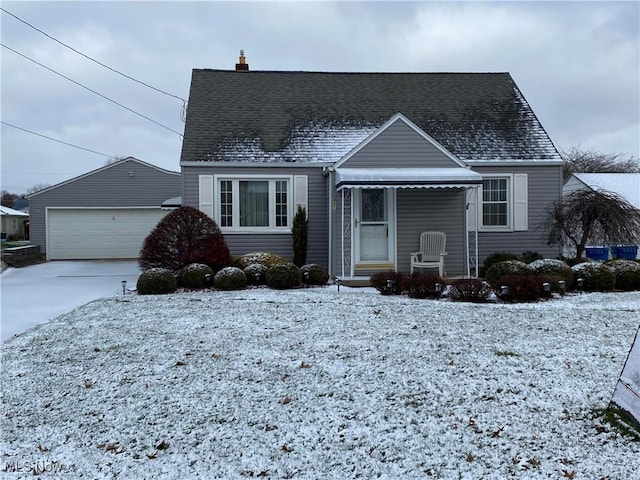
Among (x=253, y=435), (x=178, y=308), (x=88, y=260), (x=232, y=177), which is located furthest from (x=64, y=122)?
(x=253, y=435)

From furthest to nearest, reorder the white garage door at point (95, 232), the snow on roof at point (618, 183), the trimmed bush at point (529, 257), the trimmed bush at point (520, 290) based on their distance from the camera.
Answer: the snow on roof at point (618, 183)
the white garage door at point (95, 232)
the trimmed bush at point (529, 257)
the trimmed bush at point (520, 290)

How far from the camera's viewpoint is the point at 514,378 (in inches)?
197

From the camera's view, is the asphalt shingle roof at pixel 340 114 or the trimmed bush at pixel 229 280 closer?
the trimmed bush at pixel 229 280

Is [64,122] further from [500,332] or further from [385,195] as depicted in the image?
[500,332]

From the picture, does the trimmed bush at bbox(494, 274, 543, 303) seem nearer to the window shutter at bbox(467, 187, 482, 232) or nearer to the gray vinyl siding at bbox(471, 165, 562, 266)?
the window shutter at bbox(467, 187, 482, 232)

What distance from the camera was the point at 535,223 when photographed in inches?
Answer: 564

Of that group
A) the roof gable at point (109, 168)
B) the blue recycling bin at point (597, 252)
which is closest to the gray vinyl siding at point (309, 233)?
the roof gable at point (109, 168)

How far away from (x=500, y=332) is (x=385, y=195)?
6462mm

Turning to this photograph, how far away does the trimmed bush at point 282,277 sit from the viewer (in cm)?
1067

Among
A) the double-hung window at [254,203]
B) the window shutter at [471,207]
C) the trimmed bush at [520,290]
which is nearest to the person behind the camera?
the trimmed bush at [520,290]

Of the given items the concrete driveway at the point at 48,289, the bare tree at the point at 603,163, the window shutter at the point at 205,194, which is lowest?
the concrete driveway at the point at 48,289

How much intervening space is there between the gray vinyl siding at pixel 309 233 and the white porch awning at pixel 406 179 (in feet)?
5.55

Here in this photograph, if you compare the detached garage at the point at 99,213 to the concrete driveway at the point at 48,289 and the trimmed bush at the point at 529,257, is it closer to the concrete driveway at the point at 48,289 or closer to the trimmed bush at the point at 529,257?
the concrete driveway at the point at 48,289

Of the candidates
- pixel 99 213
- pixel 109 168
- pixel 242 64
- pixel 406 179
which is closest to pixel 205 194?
pixel 406 179
